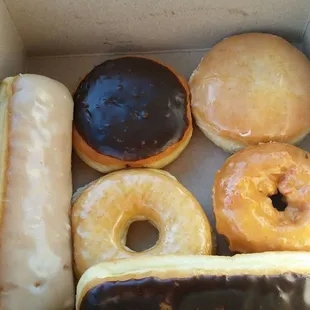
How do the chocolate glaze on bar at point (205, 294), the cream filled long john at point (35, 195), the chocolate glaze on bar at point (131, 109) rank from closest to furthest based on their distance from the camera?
the chocolate glaze on bar at point (205, 294) < the cream filled long john at point (35, 195) < the chocolate glaze on bar at point (131, 109)

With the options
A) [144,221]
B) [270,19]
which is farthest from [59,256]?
[270,19]

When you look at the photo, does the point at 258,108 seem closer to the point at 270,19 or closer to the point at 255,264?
the point at 270,19

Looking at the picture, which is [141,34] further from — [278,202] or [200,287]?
[200,287]

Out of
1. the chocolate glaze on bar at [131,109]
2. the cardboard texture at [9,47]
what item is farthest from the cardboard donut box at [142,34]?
the chocolate glaze on bar at [131,109]

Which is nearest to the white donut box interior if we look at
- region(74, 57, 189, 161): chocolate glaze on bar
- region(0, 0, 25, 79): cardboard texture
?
region(0, 0, 25, 79): cardboard texture

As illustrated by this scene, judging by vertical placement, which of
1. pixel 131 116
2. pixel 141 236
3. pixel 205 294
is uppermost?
pixel 131 116

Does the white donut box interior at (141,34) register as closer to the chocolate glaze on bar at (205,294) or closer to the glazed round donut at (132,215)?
the glazed round donut at (132,215)

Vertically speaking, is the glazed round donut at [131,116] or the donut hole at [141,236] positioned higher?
the glazed round donut at [131,116]

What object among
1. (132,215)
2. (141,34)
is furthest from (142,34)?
(132,215)
